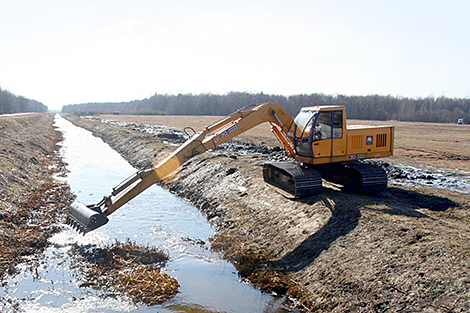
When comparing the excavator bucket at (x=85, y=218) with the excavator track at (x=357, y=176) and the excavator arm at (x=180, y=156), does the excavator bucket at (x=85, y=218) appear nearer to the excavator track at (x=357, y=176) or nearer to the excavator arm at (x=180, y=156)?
the excavator arm at (x=180, y=156)

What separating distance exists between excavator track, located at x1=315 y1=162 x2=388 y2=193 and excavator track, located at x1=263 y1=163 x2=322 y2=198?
135cm

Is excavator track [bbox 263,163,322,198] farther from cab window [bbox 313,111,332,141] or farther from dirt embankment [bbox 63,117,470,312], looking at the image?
cab window [bbox 313,111,332,141]

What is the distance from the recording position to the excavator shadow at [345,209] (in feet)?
29.1

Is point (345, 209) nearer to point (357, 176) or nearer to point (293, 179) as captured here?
point (293, 179)

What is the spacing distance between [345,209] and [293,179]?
210cm

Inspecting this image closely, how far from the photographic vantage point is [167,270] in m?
9.17

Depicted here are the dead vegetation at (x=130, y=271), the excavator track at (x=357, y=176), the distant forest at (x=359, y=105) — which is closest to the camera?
the dead vegetation at (x=130, y=271)

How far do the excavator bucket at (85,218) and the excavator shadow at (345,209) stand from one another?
15.1ft

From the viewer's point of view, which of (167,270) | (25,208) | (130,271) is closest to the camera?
(130,271)

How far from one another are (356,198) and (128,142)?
88.5 feet

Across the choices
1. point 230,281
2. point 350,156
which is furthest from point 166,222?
point 350,156

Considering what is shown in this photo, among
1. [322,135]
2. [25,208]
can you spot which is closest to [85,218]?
[25,208]

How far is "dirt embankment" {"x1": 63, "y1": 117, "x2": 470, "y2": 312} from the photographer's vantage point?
649 cm

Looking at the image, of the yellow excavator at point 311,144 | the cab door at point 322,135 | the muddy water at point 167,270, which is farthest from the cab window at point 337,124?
the muddy water at point 167,270
